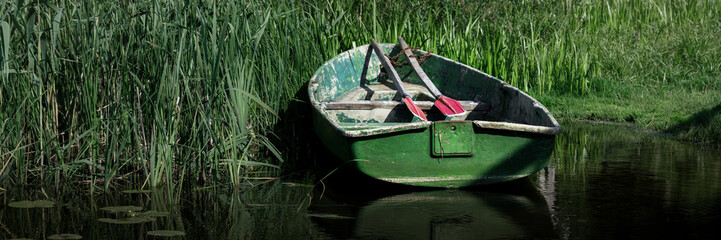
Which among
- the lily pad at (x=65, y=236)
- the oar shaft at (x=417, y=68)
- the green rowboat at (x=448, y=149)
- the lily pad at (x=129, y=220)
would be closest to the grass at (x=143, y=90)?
the lily pad at (x=129, y=220)

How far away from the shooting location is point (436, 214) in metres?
4.59

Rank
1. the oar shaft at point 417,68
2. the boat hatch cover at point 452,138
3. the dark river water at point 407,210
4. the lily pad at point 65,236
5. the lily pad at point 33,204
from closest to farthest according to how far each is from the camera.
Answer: the lily pad at point 65,236, the dark river water at point 407,210, the lily pad at point 33,204, the boat hatch cover at point 452,138, the oar shaft at point 417,68

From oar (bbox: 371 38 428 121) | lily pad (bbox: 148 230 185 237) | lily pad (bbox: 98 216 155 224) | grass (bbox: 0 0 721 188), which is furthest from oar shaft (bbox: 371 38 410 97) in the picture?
lily pad (bbox: 148 230 185 237)

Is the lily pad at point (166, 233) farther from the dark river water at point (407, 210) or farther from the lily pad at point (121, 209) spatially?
the lily pad at point (121, 209)

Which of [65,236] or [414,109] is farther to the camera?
[414,109]

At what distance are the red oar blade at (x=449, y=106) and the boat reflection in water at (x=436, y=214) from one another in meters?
1.01

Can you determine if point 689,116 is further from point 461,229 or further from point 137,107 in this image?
point 137,107

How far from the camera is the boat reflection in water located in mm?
4191

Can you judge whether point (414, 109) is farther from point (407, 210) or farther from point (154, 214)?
point (154, 214)

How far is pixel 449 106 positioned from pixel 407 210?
1.80 meters

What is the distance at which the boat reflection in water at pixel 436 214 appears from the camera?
4191 mm

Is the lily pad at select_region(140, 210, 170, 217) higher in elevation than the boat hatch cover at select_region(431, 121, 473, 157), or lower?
lower

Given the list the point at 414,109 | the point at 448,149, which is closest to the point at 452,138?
the point at 448,149

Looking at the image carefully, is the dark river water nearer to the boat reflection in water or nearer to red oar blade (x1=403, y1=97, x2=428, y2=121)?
the boat reflection in water
